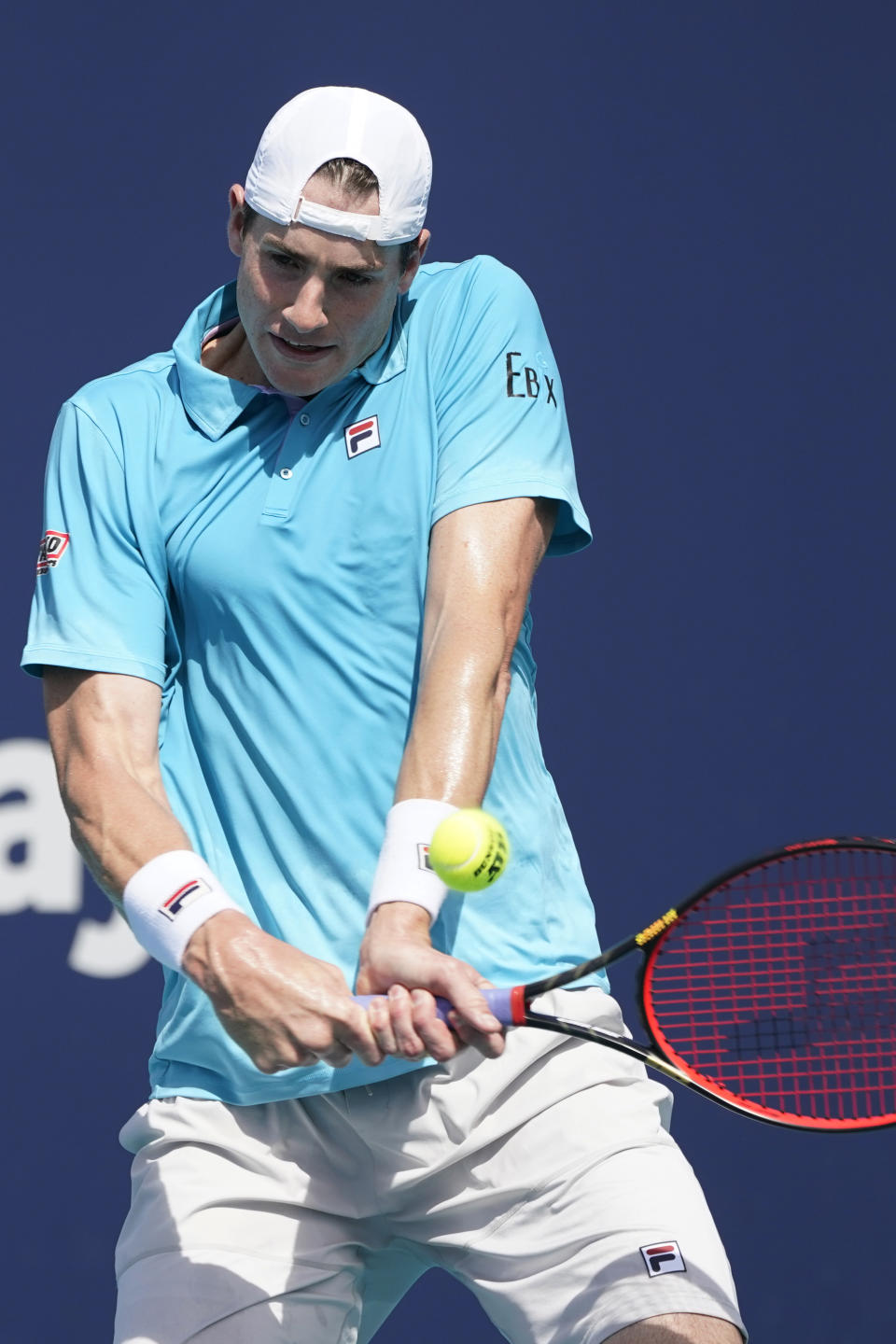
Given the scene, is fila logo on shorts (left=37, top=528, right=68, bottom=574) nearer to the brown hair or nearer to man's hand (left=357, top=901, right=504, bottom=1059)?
the brown hair

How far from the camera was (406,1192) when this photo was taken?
260 cm

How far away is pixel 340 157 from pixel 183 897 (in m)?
1.00

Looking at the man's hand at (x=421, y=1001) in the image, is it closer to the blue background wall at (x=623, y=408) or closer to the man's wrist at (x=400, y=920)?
the man's wrist at (x=400, y=920)

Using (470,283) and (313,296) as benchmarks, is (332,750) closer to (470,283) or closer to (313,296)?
(313,296)

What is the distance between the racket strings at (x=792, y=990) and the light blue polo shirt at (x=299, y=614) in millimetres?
216

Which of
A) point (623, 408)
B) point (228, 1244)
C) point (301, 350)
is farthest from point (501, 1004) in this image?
point (623, 408)

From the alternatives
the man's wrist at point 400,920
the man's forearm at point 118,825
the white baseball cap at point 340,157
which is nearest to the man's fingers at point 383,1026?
the man's wrist at point 400,920

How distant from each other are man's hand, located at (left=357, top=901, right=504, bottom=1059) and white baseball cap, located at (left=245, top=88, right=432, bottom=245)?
94 cm

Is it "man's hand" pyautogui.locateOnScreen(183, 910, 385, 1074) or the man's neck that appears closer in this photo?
"man's hand" pyautogui.locateOnScreen(183, 910, 385, 1074)

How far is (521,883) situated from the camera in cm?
268

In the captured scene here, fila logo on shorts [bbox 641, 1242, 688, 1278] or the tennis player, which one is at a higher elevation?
the tennis player

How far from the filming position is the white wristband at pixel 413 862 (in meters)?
2.42

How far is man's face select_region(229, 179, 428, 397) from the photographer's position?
263cm

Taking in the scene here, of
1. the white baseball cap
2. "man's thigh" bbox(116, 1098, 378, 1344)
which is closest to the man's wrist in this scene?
"man's thigh" bbox(116, 1098, 378, 1344)
